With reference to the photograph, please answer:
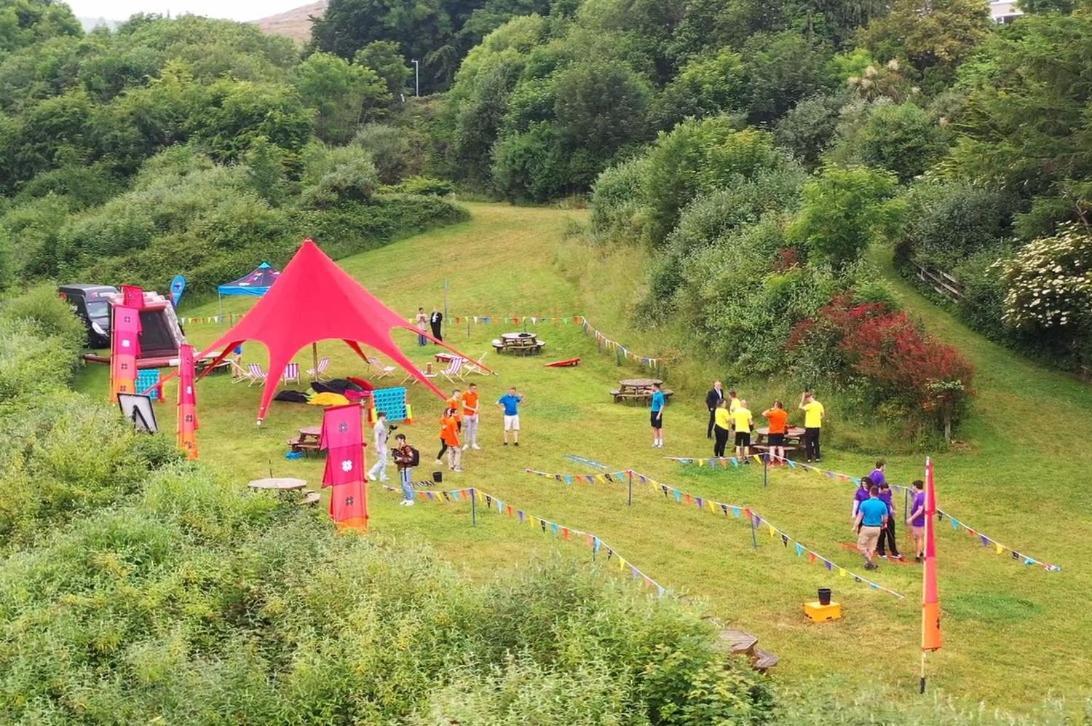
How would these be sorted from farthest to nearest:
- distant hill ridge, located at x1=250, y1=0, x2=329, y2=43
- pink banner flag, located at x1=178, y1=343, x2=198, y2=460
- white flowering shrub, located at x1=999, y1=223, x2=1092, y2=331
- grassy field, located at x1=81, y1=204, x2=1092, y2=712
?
distant hill ridge, located at x1=250, y1=0, x2=329, y2=43, white flowering shrub, located at x1=999, y1=223, x2=1092, y2=331, pink banner flag, located at x1=178, y1=343, x2=198, y2=460, grassy field, located at x1=81, y1=204, x2=1092, y2=712

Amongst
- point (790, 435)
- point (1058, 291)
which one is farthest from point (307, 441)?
point (1058, 291)

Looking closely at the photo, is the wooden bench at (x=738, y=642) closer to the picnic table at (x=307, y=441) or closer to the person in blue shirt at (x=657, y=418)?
the person in blue shirt at (x=657, y=418)

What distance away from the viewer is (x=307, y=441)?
1977 centimetres

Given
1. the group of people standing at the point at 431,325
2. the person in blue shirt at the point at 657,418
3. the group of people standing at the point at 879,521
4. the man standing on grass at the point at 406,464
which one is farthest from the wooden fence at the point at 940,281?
the man standing on grass at the point at 406,464

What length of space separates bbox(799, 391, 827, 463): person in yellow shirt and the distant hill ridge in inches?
4274

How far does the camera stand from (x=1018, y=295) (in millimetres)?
23094

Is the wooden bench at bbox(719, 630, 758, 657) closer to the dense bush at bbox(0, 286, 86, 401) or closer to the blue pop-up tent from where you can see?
the dense bush at bbox(0, 286, 86, 401)

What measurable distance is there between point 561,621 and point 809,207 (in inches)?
646

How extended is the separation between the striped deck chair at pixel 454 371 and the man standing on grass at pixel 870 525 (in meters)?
12.6

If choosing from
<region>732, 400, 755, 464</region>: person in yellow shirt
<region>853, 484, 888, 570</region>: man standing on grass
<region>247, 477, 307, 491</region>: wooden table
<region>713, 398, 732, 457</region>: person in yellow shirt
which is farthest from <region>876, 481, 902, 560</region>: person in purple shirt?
<region>247, 477, 307, 491</region>: wooden table

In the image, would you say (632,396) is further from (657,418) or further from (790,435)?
(790,435)

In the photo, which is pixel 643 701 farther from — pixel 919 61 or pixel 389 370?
pixel 919 61

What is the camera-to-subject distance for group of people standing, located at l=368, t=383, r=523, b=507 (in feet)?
55.7

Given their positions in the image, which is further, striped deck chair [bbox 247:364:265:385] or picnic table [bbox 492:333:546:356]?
picnic table [bbox 492:333:546:356]
